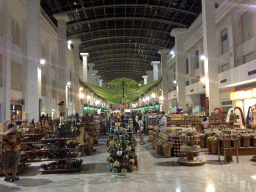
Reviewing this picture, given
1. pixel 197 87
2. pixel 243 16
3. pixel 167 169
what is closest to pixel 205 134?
pixel 167 169

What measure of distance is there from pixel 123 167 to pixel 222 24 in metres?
15.0

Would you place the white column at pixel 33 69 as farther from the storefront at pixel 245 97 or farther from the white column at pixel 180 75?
the storefront at pixel 245 97

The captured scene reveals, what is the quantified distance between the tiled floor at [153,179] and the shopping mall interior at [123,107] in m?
0.02

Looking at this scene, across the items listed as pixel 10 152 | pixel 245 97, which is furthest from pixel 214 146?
pixel 245 97

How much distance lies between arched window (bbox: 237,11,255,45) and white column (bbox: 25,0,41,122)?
1215 cm

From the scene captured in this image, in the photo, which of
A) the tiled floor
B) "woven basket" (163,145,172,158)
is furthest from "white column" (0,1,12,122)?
"woven basket" (163,145,172,158)

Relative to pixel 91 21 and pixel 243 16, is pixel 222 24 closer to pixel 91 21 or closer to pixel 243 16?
pixel 243 16

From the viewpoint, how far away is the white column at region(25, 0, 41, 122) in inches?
465

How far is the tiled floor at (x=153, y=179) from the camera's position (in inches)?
185

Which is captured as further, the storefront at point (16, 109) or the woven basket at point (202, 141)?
the storefront at point (16, 109)

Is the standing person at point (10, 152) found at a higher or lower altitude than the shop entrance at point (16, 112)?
lower

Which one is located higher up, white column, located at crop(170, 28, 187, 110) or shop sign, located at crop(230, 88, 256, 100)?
white column, located at crop(170, 28, 187, 110)

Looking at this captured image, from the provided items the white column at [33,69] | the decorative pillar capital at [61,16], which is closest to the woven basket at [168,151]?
the white column at [33,69]

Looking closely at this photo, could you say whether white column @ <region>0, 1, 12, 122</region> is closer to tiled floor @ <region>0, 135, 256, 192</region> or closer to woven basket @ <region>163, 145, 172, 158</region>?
tiled floor @ <region>0, 135, 256, 192</region>
